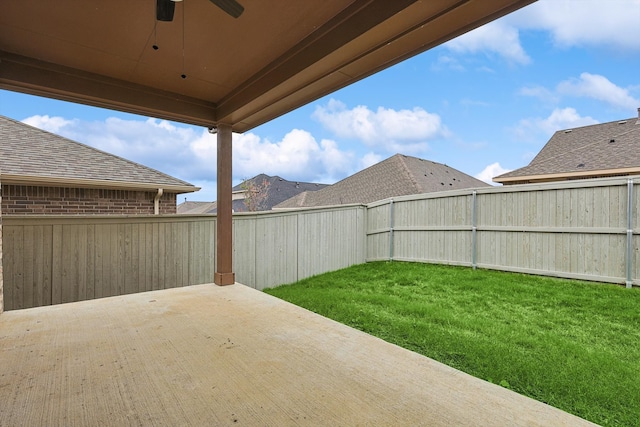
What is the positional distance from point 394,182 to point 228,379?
393 inches

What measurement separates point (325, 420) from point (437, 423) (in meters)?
0.44

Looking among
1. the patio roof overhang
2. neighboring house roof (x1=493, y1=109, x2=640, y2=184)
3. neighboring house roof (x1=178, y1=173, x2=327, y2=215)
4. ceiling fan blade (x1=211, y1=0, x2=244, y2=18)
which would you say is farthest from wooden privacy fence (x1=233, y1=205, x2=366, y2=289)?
neighboring house roof (x1=178, y1=173, x2=327, y2=215)

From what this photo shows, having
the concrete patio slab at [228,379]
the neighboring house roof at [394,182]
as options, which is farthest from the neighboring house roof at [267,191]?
the concrete patio slab at [228,379]

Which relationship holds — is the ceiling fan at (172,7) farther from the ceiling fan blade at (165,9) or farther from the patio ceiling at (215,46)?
the patio ceiling at (215,46)

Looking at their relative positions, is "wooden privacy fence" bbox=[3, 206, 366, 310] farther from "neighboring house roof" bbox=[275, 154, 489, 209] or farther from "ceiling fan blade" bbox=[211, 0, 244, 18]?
"neighboring house roof" bbox=[275, 154, 489, 209]

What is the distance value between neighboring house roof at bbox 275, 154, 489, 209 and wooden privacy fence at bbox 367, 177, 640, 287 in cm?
370

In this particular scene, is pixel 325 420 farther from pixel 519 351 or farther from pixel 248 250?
pixel 248 250

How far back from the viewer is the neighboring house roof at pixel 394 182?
1056 cm

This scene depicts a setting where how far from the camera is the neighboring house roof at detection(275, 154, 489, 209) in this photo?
1056 centimetres

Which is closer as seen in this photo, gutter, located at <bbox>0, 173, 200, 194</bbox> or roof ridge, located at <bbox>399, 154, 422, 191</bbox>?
gutter, located at <bbox>0, 173, 200, 194</bbox>

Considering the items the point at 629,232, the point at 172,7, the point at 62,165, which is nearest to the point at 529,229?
the point at 629,232

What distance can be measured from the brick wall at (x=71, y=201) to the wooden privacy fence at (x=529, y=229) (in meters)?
5.08

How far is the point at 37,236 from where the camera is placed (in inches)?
131

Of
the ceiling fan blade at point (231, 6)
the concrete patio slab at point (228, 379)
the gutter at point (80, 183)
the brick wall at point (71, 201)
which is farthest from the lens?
the brick wall at point (71, 201)
